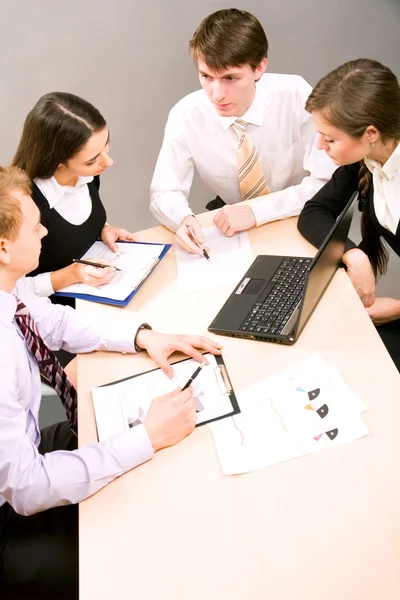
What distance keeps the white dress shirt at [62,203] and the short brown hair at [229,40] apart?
531 millimetres

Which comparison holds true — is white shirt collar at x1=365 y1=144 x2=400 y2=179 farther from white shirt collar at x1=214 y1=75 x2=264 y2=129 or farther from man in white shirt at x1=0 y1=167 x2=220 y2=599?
man in white shirt at x1=0 y1=167 x2=220 y2=599

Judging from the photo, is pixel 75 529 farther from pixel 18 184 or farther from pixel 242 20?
pixel 242 20

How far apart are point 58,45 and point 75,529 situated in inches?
78.9

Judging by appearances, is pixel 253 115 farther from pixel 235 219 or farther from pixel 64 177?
pixel 64 177

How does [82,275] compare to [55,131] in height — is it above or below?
below

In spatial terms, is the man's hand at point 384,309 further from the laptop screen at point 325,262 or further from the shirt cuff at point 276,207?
the shirt cuff at point 276,207

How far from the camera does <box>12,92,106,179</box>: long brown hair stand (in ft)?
5.21

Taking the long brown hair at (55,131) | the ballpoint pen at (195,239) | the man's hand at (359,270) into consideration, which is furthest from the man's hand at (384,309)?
the long brown hair at (55,131)

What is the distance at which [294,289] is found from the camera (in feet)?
4.52

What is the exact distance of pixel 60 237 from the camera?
67.2 inches

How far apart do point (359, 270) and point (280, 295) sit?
0.24m

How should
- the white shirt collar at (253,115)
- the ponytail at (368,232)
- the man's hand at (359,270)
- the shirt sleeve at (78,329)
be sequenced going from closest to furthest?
the shirt sleeve at (78,329) < the man's hand at (359,270) < the ponytail at (368,232) < the white shirt collar at (253,115)

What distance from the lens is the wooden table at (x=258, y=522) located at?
824mm

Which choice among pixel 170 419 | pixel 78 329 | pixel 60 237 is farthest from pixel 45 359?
pixel 60 237
